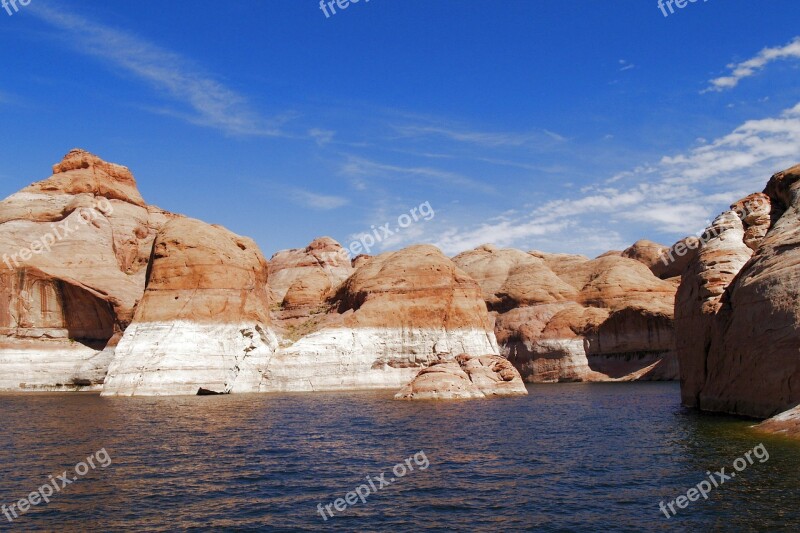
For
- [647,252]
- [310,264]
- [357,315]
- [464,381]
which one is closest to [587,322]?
[357,315]

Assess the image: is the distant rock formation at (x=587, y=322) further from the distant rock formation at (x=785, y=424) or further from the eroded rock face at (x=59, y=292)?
the distant rock formation at (x=785, y=424)

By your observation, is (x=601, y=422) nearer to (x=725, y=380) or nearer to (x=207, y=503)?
(x=725, y=380)

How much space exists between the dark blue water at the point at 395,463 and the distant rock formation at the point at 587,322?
45238 millimetres

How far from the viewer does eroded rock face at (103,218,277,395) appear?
47.8m

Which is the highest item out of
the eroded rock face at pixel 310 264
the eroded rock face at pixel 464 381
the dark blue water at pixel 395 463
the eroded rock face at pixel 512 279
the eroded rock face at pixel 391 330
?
the eroded rock face at pixel 310 264

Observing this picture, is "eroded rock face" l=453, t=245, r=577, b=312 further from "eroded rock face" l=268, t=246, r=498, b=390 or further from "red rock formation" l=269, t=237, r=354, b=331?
"eroded rock face" l=268, t=246, r=498, b=390

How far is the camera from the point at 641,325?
77812 mm

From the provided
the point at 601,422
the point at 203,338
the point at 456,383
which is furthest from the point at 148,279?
the point at 601,422

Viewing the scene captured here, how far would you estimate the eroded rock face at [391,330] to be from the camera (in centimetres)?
5431

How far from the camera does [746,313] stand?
2755 centimetres

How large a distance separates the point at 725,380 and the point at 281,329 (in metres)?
44.7

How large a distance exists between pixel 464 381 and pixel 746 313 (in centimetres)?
2180

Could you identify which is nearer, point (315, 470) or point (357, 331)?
point (315, 470)

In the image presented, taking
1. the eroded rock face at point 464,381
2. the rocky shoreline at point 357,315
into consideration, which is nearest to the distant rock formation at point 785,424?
the rocky shoreline at point 357,315
